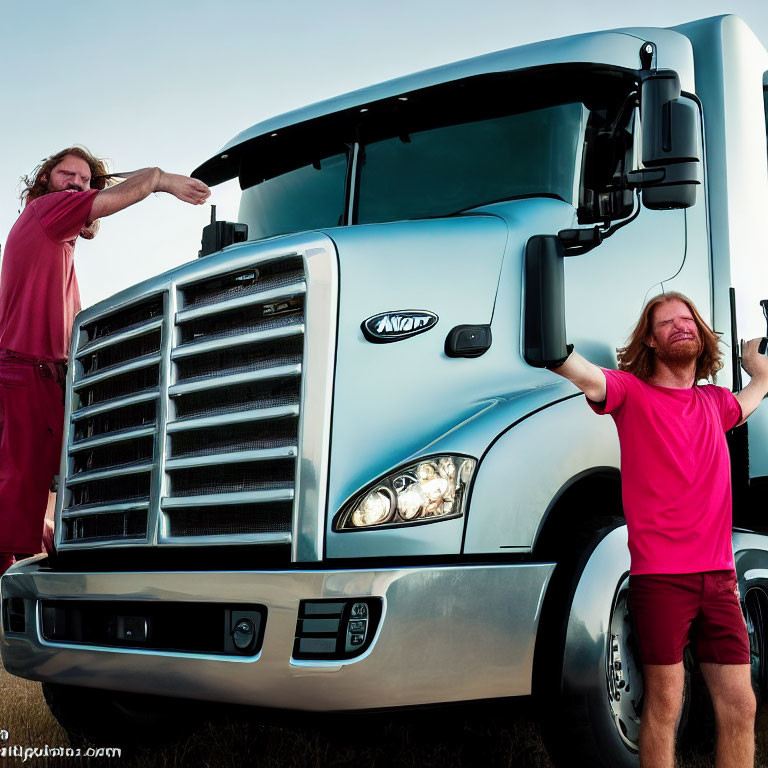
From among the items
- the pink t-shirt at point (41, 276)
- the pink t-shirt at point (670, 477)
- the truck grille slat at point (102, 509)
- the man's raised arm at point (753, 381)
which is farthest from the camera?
the pink t-shirt at point (41, 276)

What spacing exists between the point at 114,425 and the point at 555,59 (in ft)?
7.80

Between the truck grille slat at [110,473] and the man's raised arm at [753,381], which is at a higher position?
the man's raised arm at [753,381]

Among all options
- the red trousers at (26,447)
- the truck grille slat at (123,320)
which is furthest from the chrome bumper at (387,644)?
the red trousers at (26,447)

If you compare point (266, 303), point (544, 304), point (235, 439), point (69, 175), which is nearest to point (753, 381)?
point (544, 304)

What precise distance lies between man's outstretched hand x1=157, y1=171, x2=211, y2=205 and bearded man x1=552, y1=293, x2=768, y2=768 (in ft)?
7.19

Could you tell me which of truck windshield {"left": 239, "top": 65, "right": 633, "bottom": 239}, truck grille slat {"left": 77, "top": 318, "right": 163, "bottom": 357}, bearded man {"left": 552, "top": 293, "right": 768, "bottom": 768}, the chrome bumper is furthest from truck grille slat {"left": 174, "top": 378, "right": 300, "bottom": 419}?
truck windshield {"left": 239, "top": 65, "right": 633, "bottom": 239}

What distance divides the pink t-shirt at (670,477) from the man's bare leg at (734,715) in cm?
35

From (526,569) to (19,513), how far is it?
2553 mm

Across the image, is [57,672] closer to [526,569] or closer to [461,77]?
[526,569]

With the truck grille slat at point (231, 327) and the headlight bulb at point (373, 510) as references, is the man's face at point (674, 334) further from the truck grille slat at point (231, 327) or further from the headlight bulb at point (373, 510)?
the truck grille slat at point (231, 327)

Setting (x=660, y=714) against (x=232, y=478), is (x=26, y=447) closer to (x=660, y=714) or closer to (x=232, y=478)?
(x=232, y=478)

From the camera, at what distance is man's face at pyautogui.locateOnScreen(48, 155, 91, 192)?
538cm

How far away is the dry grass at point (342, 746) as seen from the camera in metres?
4.55

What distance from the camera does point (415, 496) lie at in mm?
3373
